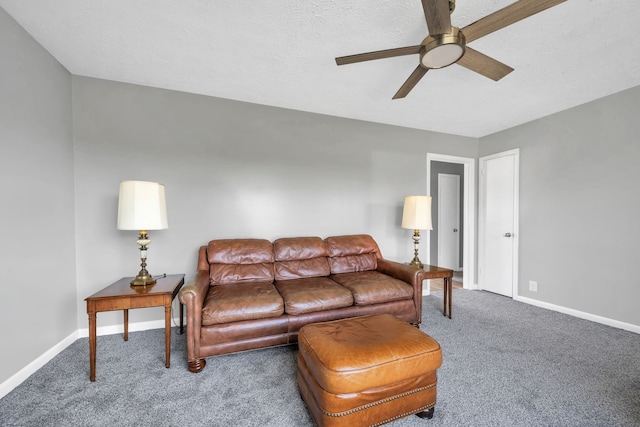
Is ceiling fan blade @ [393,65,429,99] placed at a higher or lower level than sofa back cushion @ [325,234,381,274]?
higher

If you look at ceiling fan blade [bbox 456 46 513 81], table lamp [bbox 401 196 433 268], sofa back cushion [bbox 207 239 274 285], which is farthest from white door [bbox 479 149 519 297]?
sofa back cushion [bbox 207 239 274 285]

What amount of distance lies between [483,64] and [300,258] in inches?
89.3

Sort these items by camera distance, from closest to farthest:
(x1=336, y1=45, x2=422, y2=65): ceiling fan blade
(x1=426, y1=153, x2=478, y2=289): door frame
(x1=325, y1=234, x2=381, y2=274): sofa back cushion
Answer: (x1=336, y1=45, x2=422, y2=65): ceiling fan blade
(x1=325, y1=234, x2=381, y2=274): sofa back cushion
(x1=426, y1=153, x2=478, y2=289): door frame

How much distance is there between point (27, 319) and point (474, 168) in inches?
210

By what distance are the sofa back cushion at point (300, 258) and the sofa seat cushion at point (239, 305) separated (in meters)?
0.48

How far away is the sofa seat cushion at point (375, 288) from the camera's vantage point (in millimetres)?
2281

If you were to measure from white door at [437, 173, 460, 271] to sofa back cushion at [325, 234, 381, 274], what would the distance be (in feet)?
8.38

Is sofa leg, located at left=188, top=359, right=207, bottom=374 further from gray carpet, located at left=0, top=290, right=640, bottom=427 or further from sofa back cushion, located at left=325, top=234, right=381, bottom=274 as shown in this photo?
sofa back cushion, located at left=325, top=234, right=381, bottom=274

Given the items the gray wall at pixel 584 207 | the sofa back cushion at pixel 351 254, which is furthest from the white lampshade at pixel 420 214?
the gray wall at pixel 584 207

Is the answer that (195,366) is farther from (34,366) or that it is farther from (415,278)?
(415,278)

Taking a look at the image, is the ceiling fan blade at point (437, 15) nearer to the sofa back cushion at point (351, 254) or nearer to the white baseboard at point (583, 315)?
the sofa back cushion at point (351, 254)

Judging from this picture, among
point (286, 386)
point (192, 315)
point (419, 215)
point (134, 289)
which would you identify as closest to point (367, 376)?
point (286, 386)

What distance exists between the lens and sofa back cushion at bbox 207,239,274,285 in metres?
2.42

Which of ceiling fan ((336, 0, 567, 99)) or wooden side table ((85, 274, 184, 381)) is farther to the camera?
wooden side table ((85, 274, 184, 381))
